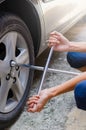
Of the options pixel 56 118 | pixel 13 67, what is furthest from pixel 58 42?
pixel 56 118

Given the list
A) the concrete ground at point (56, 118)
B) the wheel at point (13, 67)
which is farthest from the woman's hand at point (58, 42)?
the concrete ground at point (56, 118)

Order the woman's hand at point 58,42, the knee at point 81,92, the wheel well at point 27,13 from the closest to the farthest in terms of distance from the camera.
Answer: the knee at point 81,92 → the woman's hand at point 58,42 → the wheel well at point 27,13

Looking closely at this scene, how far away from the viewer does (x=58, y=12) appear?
2.27 m

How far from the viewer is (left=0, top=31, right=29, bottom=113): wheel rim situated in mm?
1636

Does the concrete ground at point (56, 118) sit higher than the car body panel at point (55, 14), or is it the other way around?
the car body panel at point (55, 14)

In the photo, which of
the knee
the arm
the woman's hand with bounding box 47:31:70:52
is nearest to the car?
the woman's hand with bounding box 47:31:70:52

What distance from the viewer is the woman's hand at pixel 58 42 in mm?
1587

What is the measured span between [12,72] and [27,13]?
0.45 metres

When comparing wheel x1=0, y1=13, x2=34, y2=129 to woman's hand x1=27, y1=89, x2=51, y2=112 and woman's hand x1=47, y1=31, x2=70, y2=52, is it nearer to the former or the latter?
woman's hand x1=47, y1=31, x2=70, y2=52

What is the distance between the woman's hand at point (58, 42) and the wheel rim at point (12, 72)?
0.80ft

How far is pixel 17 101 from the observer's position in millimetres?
1830

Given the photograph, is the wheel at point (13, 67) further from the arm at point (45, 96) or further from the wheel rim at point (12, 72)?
the arm at point (45, 96)

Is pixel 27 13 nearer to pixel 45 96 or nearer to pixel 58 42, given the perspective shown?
pixel 58 42

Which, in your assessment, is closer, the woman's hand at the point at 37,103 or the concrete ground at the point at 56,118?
the woman's hand at the point at 37,103
